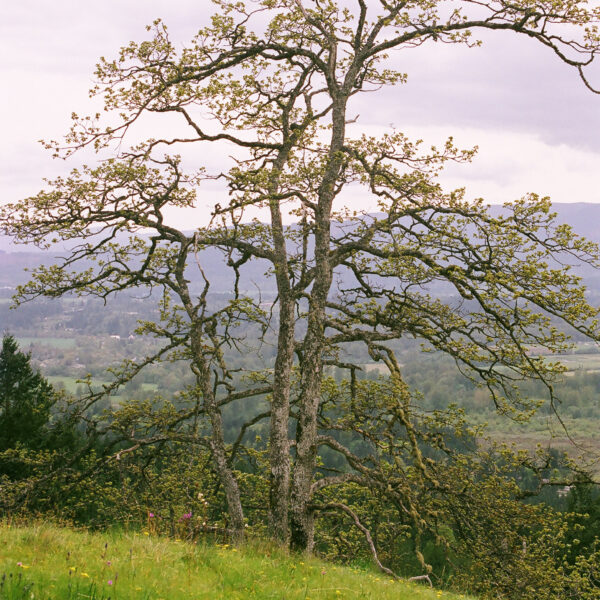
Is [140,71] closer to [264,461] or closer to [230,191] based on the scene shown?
[230,191]

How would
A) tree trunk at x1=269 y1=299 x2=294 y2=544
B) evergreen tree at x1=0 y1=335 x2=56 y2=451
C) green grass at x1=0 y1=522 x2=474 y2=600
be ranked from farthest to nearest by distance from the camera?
evergreen tree at x1=0 y1=335 x2=56 y2=451, tree trunk at x1=269 y1=299 x2=294 y2=544, green grass at x1=0 y1=522 x2=474 y2=600

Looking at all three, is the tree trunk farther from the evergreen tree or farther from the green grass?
the evergreen tree

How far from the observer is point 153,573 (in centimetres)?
690

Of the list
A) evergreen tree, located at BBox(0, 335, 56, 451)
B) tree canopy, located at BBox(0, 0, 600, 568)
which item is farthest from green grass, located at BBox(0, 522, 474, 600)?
evergreen tree, located at BBox(0, 335, 56, 451)

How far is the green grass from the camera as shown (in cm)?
605

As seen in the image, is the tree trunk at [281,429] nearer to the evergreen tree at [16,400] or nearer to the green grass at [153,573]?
the green grass at [153,573]

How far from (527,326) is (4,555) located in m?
10.0

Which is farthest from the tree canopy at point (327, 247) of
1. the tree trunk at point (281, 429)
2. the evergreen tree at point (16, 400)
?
the evergreen tree at point (16, 400)

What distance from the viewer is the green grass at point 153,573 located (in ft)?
19.8

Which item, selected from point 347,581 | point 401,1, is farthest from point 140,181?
point 347,581

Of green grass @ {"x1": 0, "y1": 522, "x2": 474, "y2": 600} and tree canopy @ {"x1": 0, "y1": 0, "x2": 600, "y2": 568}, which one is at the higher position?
tree canopy @ {"x1": 0, "y1": 0, "x2": 600, "y2": 568}

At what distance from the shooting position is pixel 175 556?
7.95 metres

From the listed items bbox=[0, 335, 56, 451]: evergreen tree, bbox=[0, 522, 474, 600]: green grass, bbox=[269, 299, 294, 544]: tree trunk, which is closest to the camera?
bbox=[0, 522, 474, 600]: green grass

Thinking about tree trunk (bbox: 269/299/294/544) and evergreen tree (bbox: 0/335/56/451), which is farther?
evergreen tree (bbox: 0/335/56/451)
